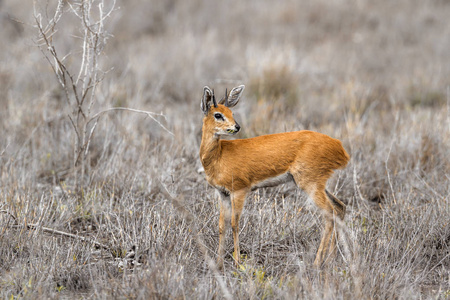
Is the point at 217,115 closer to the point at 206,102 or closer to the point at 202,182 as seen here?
the point at 206,102

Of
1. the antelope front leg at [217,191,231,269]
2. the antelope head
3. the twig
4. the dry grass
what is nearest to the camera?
the dry grass

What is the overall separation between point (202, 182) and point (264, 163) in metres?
1.82

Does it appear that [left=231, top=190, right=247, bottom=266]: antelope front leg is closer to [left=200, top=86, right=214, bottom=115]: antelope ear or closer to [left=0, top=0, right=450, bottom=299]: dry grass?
[left=0, top=0, right=450, bottom=299]: dry grass

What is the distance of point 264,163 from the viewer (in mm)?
3867

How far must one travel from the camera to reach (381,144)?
6.55 m

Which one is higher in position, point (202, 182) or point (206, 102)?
point (206, 102)

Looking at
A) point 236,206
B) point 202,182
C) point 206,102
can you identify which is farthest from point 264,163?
point 202,182

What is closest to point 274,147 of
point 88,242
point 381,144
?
point 88,242

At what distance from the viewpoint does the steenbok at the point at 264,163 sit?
3863 mm

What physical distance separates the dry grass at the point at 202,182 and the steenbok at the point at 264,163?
271 millimetres

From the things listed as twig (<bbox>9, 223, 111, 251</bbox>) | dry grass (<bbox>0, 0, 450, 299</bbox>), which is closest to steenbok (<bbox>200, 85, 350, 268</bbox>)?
dry grass (<bbox>0, 0, 450, 299</bbox>)

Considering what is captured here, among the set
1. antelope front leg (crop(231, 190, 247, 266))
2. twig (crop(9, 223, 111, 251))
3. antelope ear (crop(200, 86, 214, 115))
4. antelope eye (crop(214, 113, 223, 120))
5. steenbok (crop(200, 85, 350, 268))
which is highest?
antelope ear (crop(200, 86, 214, 115))

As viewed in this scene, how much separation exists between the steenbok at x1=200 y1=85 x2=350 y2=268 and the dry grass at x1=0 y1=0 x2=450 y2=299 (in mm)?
271

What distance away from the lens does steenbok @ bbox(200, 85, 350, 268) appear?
12.7 feet
